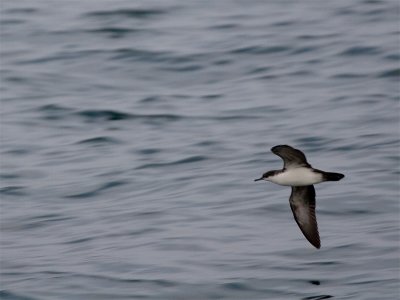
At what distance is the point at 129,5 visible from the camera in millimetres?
25391

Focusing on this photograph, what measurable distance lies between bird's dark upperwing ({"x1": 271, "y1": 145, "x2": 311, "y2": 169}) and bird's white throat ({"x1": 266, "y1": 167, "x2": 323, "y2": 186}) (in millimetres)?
52

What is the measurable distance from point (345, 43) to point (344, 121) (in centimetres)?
460

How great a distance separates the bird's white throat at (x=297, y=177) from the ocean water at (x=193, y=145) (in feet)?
3.69

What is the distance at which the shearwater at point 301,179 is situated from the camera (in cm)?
1162

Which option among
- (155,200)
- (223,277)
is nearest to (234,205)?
(155,200)

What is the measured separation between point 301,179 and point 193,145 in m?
5.68

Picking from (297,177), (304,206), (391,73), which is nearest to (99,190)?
(304,206)

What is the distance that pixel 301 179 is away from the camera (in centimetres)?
1192

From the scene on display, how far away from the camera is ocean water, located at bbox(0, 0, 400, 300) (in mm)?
13188

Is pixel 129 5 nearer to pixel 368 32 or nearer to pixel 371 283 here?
pixel 368 32

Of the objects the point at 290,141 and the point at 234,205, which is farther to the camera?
the point at 290,141

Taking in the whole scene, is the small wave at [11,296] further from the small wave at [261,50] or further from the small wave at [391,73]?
the small wave at [261,50]

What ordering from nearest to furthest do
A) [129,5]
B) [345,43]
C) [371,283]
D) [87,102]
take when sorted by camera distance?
[371,283]
[87,102]
[345,43]
[129,5]

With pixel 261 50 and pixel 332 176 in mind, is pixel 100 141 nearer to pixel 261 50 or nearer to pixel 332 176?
pixel 261 50
